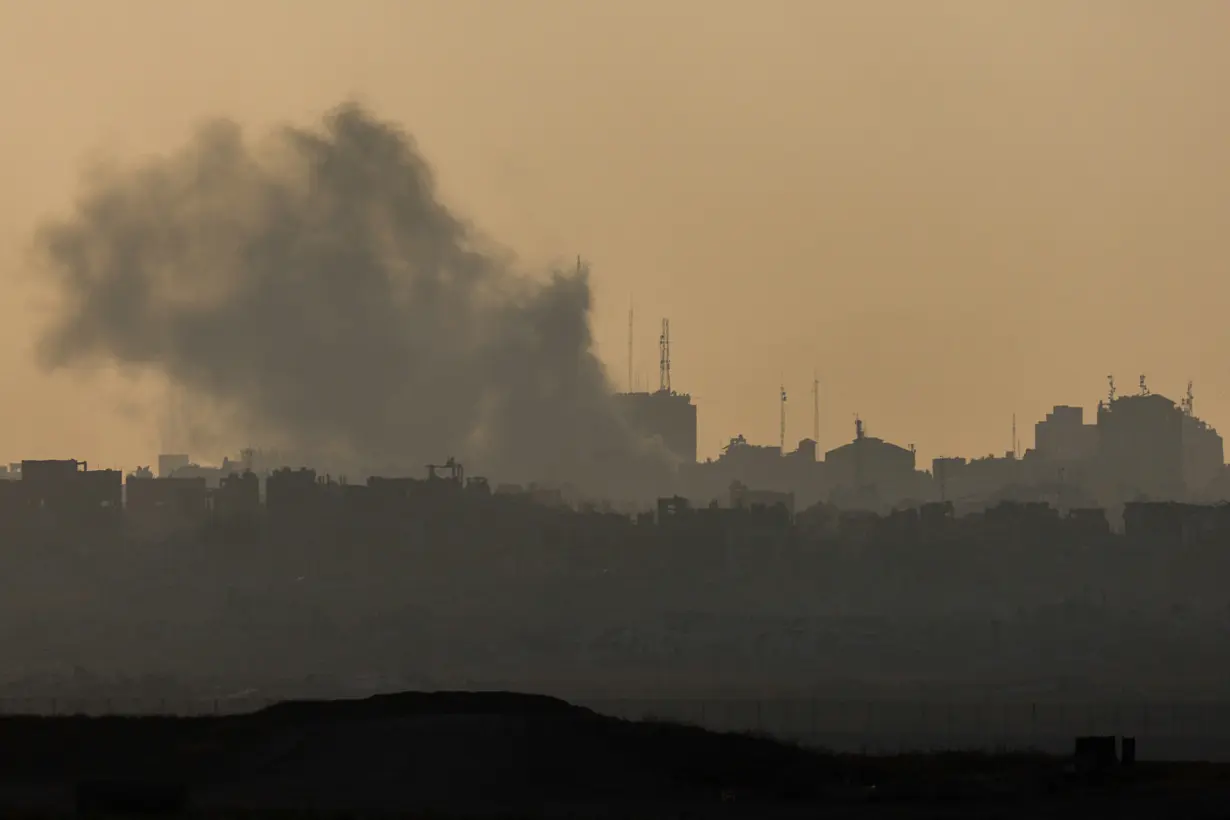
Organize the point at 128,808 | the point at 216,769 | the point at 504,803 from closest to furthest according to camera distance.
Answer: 1. the point at 128,808
2. the point at 504,803
3. the point at 216,769

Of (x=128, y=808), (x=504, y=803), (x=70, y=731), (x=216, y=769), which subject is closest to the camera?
(x=128, y=808)

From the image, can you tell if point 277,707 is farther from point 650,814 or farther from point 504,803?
point 650,814

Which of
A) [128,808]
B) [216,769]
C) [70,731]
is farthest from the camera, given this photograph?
[70,731]

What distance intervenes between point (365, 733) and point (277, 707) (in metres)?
16.9

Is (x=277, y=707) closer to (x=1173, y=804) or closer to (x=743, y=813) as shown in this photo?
(x=743, y=813)

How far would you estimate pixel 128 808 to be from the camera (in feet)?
331

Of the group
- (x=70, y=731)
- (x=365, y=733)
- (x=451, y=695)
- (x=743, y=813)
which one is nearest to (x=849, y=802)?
(x=743, y=813)

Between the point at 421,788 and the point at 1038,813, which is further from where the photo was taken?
the point at 421,788

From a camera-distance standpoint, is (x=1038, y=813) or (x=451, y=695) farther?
(x=451, y=695)

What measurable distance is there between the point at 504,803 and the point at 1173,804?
28.4 metres

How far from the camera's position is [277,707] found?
139 metres

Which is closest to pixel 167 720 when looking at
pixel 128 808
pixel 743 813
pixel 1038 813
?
pixel 128 808

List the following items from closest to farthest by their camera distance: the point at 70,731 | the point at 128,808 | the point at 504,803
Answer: the point at 128,808 < the point at 504,803 < the point at 70,731

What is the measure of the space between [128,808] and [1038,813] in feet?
122
